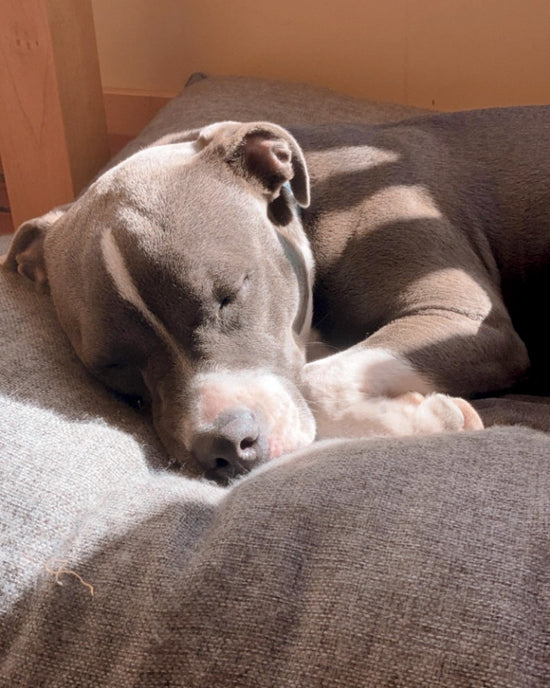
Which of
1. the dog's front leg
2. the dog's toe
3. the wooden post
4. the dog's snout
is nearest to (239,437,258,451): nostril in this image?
the dog's snout

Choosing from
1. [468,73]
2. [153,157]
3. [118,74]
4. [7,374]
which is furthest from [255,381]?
[118,74]

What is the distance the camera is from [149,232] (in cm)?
156

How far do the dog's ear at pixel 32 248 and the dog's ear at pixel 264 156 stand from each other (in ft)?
1.53

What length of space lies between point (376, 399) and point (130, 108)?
2.48 metres

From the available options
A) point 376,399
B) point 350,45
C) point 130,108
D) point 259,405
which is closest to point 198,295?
point 259,405

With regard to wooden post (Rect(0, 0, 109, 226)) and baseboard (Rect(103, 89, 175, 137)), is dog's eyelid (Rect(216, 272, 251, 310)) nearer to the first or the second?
wooden post (Rect(0, 0, 109, 226))

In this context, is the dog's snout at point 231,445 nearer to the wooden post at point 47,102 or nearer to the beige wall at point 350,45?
the wooden post at point 47,102

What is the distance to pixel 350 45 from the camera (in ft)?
10.4

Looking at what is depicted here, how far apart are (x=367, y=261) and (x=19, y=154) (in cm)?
152

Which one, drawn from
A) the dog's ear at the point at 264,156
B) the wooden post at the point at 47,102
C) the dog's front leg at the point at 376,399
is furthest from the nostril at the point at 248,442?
the wooden post at the point at 47,102

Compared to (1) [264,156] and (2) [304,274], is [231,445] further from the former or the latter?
(1) [264,156]

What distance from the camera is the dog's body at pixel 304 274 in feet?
5.07

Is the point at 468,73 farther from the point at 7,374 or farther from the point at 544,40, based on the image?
the point at 7,374

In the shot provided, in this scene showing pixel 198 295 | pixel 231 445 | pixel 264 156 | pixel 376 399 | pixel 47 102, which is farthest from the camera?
pixel 47 102
